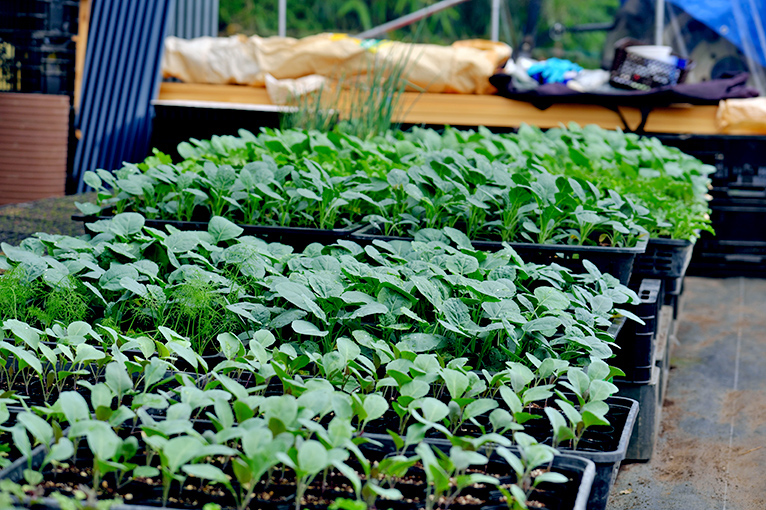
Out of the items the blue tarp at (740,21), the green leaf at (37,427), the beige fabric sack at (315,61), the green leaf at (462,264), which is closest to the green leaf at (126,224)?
the green leaf at (462,264)

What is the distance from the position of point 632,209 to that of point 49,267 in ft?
4.83

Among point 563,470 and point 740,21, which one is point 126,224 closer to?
point 563,470

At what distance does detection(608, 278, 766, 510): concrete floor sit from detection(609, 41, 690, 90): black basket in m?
1.38

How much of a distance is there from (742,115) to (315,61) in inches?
98.5

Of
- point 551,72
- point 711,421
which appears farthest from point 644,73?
point 711,421

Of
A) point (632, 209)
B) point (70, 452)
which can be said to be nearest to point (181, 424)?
point (70, 452)

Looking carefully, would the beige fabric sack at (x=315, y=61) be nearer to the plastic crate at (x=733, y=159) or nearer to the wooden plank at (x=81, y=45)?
the wooden plank at (x=81, y=45)

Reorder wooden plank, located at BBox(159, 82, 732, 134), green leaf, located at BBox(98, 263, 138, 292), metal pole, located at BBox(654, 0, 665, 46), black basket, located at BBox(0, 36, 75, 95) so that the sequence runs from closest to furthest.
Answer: green leaf, located at BBox(98, 263, 138, 292) → black basket, located at BBox(0, 36, 75, 95) → wooden plank, located at BBox(159, 82, 732, 134) → metal pole, located at BBox(654, 0, 665, 46)

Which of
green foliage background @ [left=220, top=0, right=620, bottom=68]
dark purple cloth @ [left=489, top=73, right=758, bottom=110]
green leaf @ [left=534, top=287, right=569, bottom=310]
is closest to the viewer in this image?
green leaf @ [left=534, top=287, right=569, bottom=310]

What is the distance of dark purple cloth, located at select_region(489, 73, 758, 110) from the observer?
446 centimetres

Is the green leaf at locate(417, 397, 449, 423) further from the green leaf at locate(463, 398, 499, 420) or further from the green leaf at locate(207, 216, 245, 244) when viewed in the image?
the green leaf at locate(207, 216, 245, 244)

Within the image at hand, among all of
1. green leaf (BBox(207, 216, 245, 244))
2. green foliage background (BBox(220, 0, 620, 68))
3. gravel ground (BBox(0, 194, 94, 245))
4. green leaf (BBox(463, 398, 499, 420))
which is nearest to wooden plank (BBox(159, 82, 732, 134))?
gravel ground (BBox(0, 194, 94, 245))

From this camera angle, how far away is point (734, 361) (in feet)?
10.5

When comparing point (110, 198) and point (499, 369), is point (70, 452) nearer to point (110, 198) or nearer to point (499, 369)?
point (499, 369)
